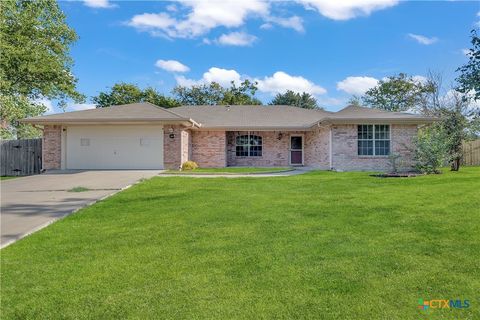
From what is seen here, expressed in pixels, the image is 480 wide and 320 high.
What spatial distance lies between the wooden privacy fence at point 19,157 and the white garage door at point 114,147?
2439 millimetres

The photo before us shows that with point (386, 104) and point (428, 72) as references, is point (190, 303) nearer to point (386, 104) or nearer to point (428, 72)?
point (428, 72)

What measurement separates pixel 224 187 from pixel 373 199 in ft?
14.1

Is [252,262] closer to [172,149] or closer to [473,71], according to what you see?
[473,71]

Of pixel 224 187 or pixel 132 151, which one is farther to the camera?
pixel 132 151

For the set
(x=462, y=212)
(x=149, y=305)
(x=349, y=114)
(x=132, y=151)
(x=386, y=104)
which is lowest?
(x=149, y=305)

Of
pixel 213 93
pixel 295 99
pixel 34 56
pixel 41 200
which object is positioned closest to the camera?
pixel 41 200

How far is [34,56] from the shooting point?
79.4 ft

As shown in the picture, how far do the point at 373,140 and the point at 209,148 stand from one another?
906cm

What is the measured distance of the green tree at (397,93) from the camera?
120 feet

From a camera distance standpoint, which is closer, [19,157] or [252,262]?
[252,262]

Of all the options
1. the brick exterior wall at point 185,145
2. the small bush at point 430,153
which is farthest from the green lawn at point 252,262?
the brick exterior wall at point 185,145

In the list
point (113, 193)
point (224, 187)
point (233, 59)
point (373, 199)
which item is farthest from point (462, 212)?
point (233, 59)

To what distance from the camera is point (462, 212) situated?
6.59m

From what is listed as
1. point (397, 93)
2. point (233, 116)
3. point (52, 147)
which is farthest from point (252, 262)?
point (397, 93)
